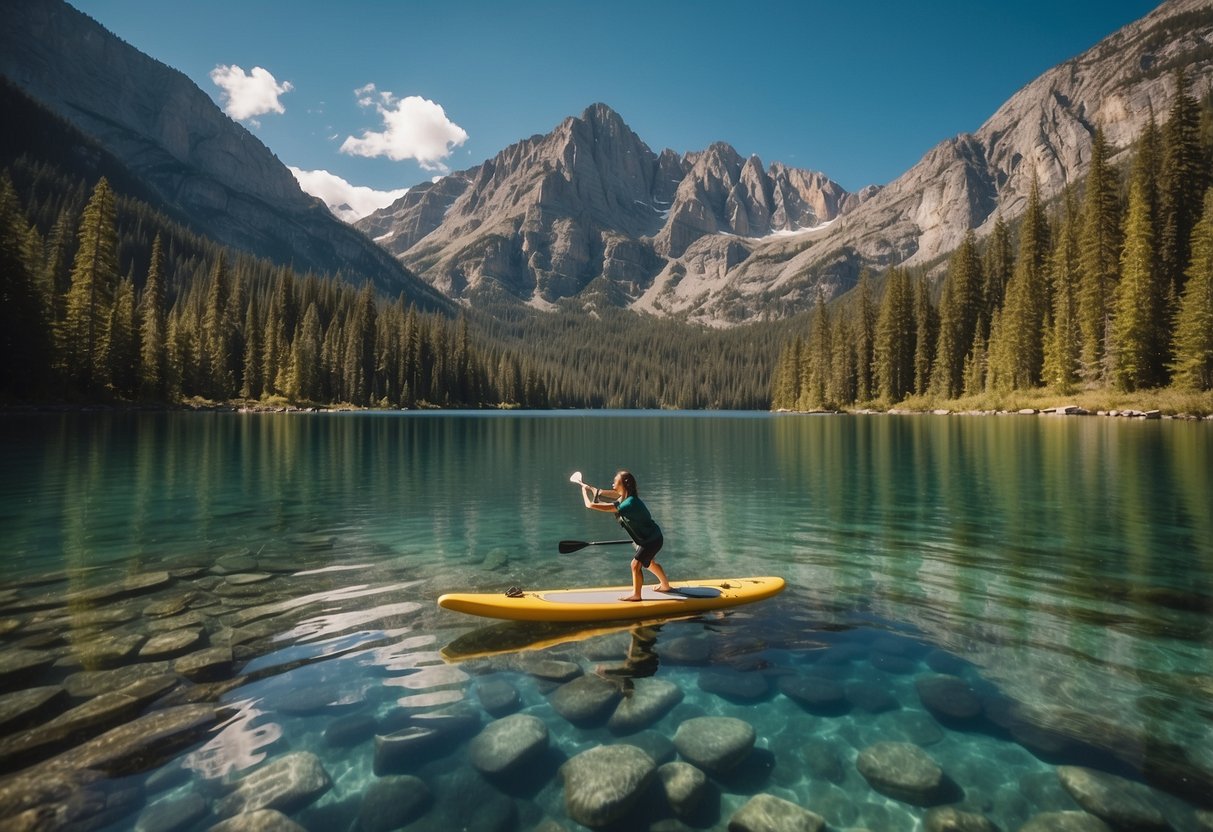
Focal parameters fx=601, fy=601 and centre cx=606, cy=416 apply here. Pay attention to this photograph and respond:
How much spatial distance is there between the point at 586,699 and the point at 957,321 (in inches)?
3865

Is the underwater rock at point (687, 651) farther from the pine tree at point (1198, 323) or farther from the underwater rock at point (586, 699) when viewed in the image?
the pine tree at point (1198, 323)

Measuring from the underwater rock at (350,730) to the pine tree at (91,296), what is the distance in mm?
74407

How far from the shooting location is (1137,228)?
57.8m

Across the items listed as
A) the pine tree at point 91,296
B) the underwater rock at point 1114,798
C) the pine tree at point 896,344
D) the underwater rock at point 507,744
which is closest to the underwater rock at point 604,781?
the underwater rock at point 507,744

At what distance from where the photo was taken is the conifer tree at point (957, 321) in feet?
293

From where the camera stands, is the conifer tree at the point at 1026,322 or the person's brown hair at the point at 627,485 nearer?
the person's brown hair at the point at 627,485

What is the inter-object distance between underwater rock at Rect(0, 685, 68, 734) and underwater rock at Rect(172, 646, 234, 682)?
130 cm

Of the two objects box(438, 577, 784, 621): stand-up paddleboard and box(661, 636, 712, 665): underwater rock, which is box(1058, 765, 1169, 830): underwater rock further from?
box(438, 577, 784, 621): stand-up paddleboard

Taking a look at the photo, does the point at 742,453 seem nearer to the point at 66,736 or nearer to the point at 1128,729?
the point at 1128,729

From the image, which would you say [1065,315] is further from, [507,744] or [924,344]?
[507,744]

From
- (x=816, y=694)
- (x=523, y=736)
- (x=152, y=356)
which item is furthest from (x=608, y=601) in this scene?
(x=152, y=356)

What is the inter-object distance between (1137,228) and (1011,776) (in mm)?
72856

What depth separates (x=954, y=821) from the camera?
18.9 ft

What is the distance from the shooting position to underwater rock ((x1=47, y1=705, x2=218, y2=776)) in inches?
245
